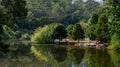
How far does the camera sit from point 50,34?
69688 mm

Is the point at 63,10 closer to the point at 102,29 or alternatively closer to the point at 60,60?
the point at 102,29

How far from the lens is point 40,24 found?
133375mm

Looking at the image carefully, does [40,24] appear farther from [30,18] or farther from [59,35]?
[59,35]

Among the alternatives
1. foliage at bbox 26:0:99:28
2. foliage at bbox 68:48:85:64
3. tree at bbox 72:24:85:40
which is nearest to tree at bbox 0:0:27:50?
foliage at bbox 68:48:85:64

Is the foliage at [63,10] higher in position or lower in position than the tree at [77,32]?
lower

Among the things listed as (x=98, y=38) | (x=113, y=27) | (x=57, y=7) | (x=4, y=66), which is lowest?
(x=57, y=7)

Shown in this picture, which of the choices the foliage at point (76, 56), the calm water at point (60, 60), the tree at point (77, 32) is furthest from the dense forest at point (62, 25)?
the foliage at point (76, 56)

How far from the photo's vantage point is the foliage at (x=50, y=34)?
69.4 meters

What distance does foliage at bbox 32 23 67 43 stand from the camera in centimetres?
6944

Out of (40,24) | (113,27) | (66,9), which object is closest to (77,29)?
(113,27)

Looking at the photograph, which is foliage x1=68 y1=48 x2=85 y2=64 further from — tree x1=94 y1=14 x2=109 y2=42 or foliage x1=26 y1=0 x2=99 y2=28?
foliage x1=26 y1=0 x2=99 y2=28

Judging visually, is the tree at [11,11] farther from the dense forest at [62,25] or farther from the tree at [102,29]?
the tree at [102,29]

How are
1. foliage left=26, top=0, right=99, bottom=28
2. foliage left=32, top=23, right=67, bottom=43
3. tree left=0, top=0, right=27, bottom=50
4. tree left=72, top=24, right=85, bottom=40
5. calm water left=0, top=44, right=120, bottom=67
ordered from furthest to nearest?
foliage left=26, top=0, right=99, bottom=28
tree left=72, top=24, right=85, bottom=40
foliage left=32, top=23, right=67, bottom=43
tree left=0, top=0, right=27, bottom=50
calm water left=0, top=44, right=120, bottom=67

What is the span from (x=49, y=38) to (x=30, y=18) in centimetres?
6833
